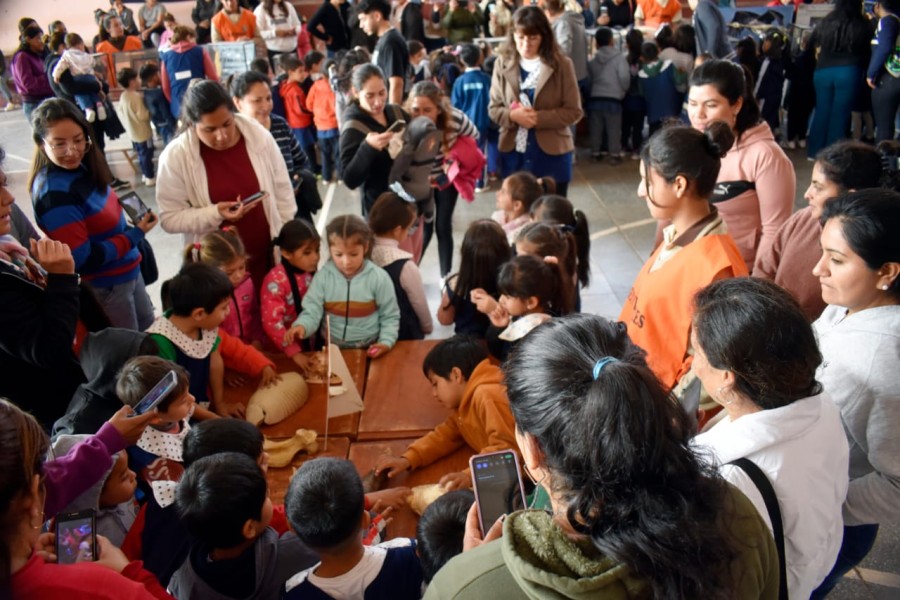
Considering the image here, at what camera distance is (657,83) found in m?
7.53

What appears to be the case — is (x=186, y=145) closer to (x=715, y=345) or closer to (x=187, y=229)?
(x=187, y=229)

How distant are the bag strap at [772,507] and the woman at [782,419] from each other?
1 cm

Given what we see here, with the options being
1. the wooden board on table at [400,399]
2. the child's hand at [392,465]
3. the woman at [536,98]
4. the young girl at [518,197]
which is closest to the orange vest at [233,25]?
the woman at [536,98]

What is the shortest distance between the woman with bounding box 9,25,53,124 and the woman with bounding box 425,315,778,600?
7934 millimetres

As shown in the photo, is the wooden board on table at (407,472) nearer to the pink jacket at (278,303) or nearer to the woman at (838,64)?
the pink jacket at (278,303)

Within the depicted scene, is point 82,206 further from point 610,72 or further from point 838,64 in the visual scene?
point 838,64

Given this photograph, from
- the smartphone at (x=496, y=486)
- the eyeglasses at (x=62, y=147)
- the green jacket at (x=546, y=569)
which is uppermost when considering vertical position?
the eyeglasses at (x=62, y=147)

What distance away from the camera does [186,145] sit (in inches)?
127

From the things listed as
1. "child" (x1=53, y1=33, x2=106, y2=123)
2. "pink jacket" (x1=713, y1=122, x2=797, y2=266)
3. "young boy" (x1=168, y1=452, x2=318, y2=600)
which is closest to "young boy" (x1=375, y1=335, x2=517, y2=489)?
"young boy" (x1=168, y1=452, x2=318, y2=600)

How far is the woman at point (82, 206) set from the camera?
2.89 m

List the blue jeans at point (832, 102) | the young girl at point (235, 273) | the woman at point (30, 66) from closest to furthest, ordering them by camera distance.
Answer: the young girl at point (235, 273) → the blue jeans at point (832, 102) → the woman at point (30, 66)

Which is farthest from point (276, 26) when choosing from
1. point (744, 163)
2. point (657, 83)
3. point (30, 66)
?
point (744, 163)

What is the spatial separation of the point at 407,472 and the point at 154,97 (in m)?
6.79

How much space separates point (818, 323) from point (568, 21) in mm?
5511
